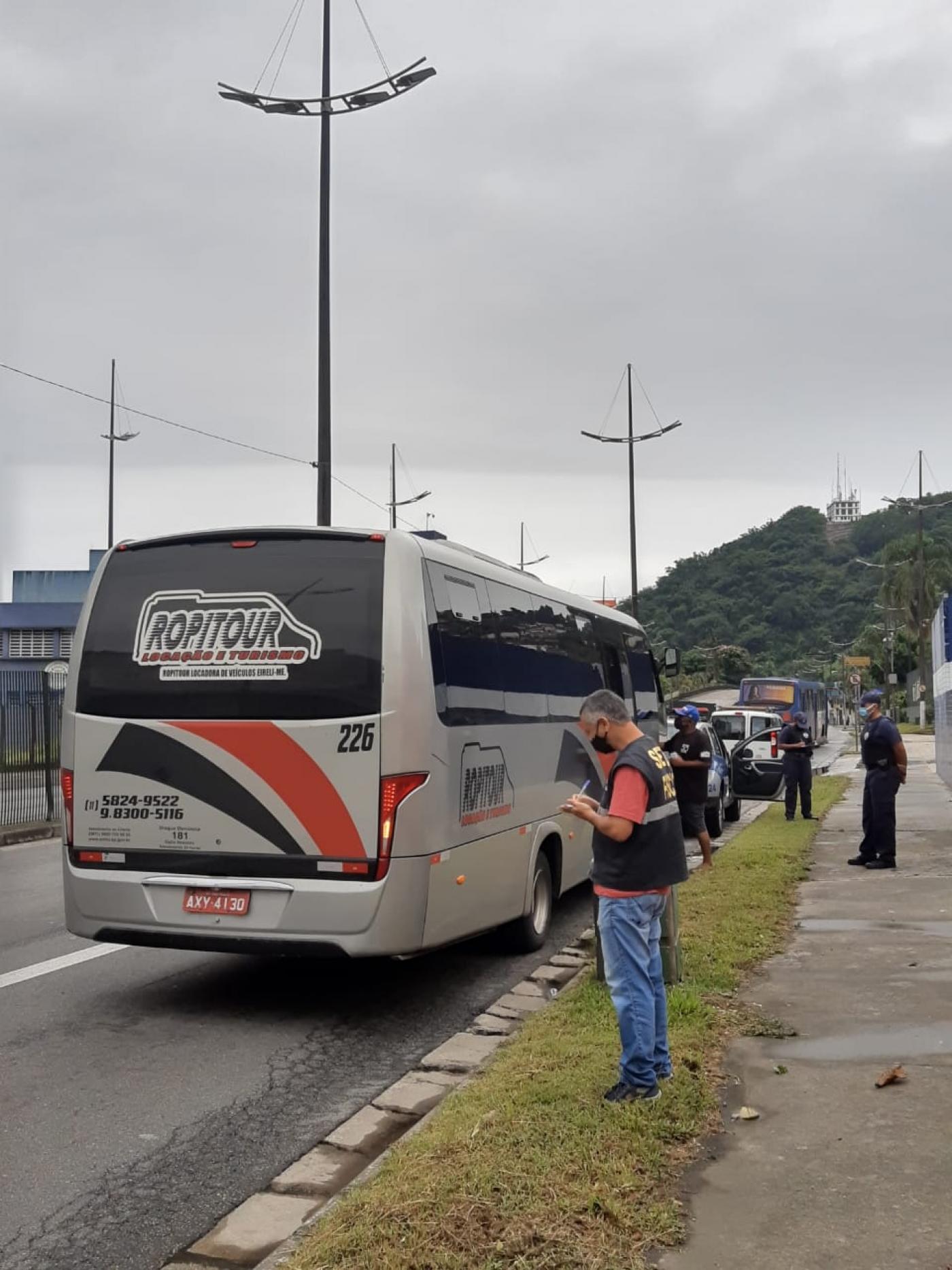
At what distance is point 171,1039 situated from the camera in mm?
7160

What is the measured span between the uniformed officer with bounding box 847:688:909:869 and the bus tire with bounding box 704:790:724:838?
4.49 metres

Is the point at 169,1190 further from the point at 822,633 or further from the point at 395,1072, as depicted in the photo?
the point at 822,633

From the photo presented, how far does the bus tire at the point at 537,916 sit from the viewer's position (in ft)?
31.3

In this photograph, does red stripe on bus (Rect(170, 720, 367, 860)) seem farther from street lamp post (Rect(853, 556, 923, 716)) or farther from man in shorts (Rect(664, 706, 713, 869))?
street lamp post (Rect(853, 556, 923, 716))

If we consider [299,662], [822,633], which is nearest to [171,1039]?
[299,662]

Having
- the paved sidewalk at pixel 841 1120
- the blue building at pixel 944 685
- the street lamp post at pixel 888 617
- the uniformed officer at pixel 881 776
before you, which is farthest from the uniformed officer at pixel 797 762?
the street lamp post at pixel 888 617

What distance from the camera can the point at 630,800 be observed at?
Answer: 17.8ft

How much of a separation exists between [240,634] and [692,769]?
23.7 ft

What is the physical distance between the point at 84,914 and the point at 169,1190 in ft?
9.79

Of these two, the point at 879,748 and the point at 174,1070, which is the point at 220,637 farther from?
the point at 879,748

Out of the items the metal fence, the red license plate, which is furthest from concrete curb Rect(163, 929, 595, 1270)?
→ the metal fence

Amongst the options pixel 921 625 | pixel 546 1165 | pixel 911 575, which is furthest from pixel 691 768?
pixel 911 575

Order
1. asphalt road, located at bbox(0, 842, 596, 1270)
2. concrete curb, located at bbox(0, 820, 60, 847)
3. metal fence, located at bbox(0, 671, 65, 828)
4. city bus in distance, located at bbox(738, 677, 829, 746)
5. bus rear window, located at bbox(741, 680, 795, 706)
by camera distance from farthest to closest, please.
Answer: bus rear window, located at bbox(741, 680, 795, 706) → city bus in distance, located at bbox(738, 677, 829, 746) → metal fence, located at bbox(0, 671, 65, 828) → concrete curb, located at bbox(0, 820, 60, 847) → asphalt road, located at bbox(0, 842, 596, 1270)

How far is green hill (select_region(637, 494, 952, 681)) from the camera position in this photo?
107 metres
